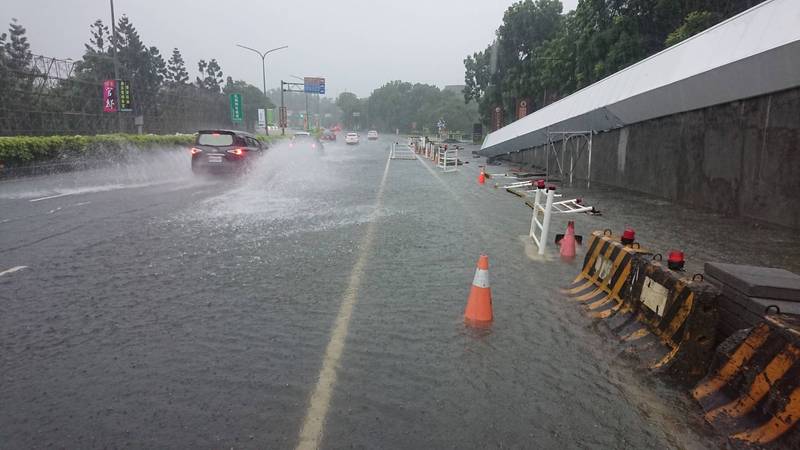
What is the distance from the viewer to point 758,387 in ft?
10.9

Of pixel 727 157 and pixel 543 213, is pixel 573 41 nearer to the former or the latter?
pixel 727 157

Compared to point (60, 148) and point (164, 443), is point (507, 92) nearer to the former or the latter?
point (60, 148)

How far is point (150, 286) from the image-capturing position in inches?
243

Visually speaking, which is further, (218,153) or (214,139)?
(214,139)

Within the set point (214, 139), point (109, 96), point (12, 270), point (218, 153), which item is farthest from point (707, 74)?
point (109, 96)

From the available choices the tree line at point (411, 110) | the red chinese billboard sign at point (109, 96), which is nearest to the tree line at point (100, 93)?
the red chinese billboard sign at point (109, 96)

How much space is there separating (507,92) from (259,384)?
191 ft

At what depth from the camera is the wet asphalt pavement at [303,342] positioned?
3.28 m

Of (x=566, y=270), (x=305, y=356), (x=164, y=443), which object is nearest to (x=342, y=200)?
(x=566, y=270)

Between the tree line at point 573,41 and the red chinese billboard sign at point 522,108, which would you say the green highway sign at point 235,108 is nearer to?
the tree line at point 573,41

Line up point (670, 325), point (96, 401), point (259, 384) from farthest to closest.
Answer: point (670, 325), point (259, 384), point (96, 401)

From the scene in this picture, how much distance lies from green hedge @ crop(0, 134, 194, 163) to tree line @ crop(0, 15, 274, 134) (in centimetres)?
352

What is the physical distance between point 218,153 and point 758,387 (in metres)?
17.6

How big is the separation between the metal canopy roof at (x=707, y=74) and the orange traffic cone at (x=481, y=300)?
27.0 ft
